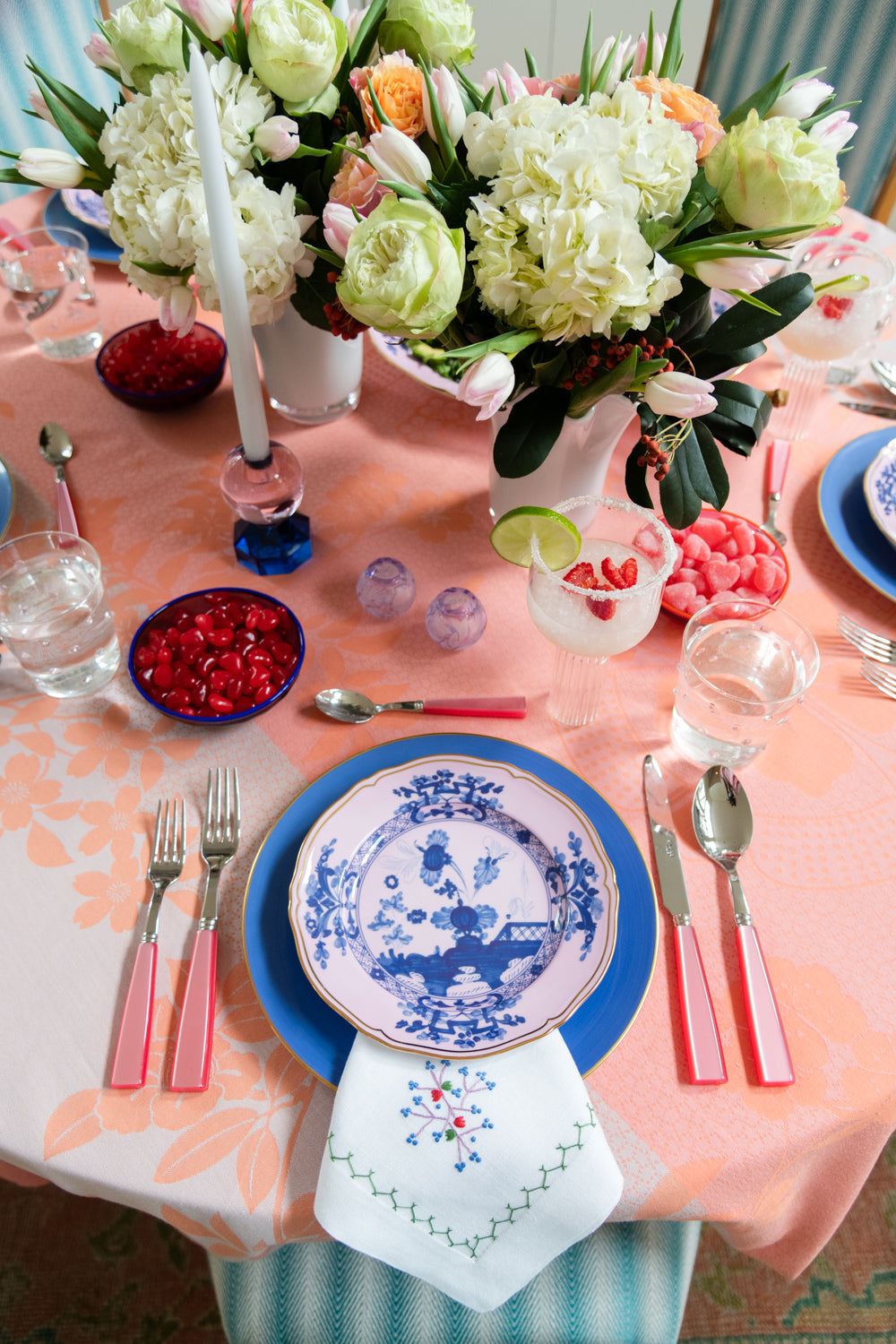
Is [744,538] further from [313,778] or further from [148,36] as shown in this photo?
[148,36]

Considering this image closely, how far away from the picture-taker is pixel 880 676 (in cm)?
92

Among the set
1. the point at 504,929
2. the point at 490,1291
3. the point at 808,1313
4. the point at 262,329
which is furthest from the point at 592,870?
the point at 808,1313

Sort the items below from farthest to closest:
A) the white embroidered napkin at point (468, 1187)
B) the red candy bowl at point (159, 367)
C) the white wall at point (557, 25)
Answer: the white wall at point (557, 25), the red candy bowl at point (159, 367), the white embroidered napkin at point (468, 1187)

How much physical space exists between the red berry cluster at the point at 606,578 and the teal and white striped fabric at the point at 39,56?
1.62 m

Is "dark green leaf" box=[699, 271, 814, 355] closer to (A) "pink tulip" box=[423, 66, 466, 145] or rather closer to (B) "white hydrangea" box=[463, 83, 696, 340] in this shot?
(B) "white hydrangea" box=[463, 83, 696, 340]

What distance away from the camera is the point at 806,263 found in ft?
3.73

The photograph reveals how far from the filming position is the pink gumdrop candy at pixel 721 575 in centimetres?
94

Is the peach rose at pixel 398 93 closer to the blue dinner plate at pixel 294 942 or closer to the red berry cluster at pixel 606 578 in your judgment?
the red berry cluster at pixel 606 578

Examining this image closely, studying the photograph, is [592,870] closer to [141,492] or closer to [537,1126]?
[537,1126]

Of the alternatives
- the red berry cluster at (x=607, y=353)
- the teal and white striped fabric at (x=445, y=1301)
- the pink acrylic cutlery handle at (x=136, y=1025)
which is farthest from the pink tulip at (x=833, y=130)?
the teal and white striped fabric at (x=445, y=1301)

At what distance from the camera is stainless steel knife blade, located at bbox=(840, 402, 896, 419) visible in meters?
1.16

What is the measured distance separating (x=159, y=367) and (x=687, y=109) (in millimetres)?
727

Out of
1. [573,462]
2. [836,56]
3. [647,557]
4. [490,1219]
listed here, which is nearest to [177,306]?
[573,462]

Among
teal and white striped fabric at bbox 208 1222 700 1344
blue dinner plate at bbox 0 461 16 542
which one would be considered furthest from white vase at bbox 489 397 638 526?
teal and white striped fabric at bbox 208 1222 700 1344
